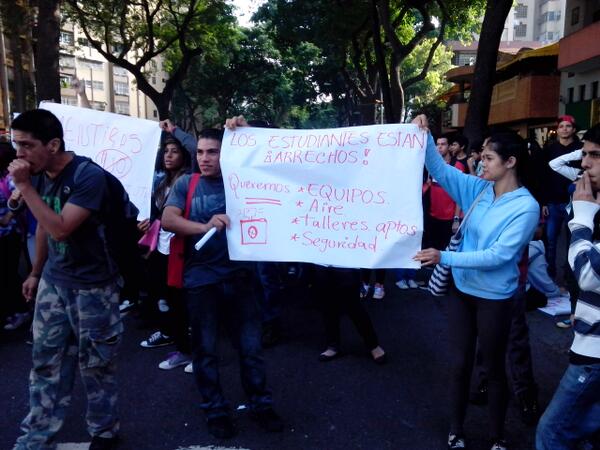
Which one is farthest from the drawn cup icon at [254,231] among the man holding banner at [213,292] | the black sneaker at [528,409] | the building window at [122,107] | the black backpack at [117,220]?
the building window at [122,107]

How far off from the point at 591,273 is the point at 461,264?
0.64 meters

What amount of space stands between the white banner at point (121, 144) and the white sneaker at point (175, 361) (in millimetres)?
1151

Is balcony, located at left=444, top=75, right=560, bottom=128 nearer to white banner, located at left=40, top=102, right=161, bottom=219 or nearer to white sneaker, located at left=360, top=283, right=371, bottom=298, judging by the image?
white sneaker, located at left=360, top=283, right=371, bottom=298

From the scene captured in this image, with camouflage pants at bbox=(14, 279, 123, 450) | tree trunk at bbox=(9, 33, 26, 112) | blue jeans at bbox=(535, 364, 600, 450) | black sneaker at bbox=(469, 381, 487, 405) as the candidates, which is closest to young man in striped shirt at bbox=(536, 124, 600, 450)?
blue jeans at bbox=(535, 364, 600, 450)

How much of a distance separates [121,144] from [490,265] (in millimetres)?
2657

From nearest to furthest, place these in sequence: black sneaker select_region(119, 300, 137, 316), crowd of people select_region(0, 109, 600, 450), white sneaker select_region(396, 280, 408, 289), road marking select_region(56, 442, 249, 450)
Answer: crowd of people select_region(0, 109, 600, 450)
road marking select_region(56, 442, 249, 450)
black sneaker select_region(119, 300, 137, 316)
white sneaker select_region(396, 280, 408, 289)

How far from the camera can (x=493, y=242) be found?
108 inches

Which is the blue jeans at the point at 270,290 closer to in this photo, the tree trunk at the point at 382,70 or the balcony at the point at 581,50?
the tree trunk at the point at 382,70

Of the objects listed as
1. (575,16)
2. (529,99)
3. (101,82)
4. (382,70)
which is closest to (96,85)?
(101,82)

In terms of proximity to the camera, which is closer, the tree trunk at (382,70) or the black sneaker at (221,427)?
→ the black sneaker at (221,427)

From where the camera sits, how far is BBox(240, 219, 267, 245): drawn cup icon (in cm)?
319

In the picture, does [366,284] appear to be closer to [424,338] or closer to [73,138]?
[424,338]

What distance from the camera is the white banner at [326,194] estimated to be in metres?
3.07

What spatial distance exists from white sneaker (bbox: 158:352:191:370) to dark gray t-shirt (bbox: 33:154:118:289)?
4.91ft
